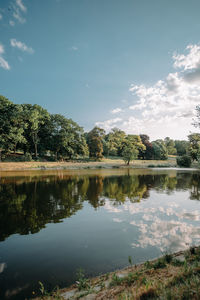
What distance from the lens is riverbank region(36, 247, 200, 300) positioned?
2877mm

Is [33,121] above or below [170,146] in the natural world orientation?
above

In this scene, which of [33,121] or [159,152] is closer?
[33,121]

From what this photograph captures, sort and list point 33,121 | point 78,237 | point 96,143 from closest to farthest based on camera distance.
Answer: point 78,237 → point 33,121 → point 96,143

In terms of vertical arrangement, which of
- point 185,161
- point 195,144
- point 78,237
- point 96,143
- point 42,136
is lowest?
point 78,237

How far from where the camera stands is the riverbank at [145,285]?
9.44 ft

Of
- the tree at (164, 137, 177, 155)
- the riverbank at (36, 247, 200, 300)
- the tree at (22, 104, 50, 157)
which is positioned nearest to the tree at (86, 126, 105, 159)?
the tree at (22, 104, 50, 157)

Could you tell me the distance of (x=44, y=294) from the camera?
3.66 metres

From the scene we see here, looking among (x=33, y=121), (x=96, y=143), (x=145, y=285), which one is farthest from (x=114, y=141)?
(x=145, y=285)

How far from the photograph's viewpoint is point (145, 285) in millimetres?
3215

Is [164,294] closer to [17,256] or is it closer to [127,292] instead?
[127,292]

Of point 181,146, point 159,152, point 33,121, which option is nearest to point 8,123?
point 33,121

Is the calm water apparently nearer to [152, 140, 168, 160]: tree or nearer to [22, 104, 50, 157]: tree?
[22, 104, 50, 157]: tree

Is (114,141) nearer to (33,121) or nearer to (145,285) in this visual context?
(33,121)

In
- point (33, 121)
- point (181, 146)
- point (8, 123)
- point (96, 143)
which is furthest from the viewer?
point (181, 146)
